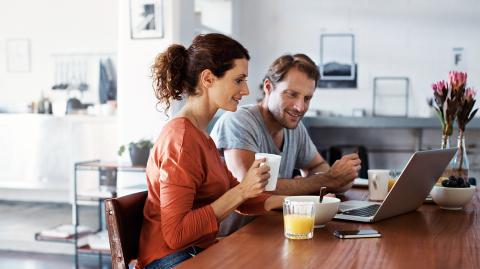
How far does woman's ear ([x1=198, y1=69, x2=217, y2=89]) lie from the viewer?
5.58 ft

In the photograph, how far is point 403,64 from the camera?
19.5 feet

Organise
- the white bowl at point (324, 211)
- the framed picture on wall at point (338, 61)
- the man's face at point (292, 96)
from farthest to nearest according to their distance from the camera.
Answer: the framed picture on wall at point (338, 61), the man's face at point (292, 96), the white bowl at point (324, 211)

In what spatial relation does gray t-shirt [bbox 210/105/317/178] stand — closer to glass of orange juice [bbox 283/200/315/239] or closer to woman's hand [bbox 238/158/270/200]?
woman's hand [bbox 238/158/270/200]

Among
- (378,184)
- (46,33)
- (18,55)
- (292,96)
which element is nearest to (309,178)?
(378,184)

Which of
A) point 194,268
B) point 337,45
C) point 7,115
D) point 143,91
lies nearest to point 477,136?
point 337,45

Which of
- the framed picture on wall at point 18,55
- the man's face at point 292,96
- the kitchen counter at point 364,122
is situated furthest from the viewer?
the framed picture on wall at point 18,55

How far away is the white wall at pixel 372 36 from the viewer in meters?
5.86

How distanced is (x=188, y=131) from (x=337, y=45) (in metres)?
4.74

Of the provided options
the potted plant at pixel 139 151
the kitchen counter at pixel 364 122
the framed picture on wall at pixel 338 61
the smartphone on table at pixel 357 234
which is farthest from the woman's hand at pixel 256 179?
the framed picture on wall at pixel 338 61

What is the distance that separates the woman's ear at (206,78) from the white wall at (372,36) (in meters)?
4.48

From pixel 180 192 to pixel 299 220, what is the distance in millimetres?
304

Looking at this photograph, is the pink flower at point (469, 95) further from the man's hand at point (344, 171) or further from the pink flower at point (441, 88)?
the man's hand at point (344, 171)

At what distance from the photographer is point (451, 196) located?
1853 millimetres

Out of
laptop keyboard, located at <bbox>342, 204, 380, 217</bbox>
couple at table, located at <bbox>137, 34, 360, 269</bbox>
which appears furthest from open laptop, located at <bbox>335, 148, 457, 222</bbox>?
couple at table, located at <bbox>137, 34, 360, 269</bbox>
